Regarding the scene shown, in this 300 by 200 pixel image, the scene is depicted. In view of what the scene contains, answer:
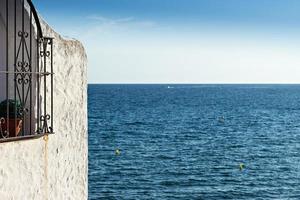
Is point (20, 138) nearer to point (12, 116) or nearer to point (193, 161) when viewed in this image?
point (12, 116)

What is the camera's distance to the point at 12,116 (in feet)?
18.3

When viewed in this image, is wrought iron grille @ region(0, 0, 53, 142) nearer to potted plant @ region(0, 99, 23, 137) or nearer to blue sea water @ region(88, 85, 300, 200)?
potted plant @ region(0, 99, 23, 137)

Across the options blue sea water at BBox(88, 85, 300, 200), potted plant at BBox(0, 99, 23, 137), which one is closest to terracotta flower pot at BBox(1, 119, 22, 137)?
potted plant at BBox(0, 99, 23, 137)

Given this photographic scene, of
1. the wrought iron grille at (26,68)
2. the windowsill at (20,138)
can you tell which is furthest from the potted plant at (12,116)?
the windowsill at (20,138)

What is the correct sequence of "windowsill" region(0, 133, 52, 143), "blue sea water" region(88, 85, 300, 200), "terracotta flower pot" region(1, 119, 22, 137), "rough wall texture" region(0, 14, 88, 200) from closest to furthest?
"windowsill" region(0, 133, 52, 143) < "rough wall texture" region(0, 14, 88, 200) < "terracotta flower pot" region(1, 119, 22, 137) < "blue sea water" region(88, 85, 300, 200)

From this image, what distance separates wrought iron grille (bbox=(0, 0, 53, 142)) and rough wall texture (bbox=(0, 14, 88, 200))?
0.17 metres

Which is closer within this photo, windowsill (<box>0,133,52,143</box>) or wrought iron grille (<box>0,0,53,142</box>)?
windowsill (<box>0,133,52,143</box>)

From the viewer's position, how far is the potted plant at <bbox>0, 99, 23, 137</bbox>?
5391 millimetres

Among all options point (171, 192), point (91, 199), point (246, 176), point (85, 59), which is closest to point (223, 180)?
point (246, 176)

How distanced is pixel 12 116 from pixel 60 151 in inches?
29.9

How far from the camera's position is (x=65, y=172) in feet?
20.4

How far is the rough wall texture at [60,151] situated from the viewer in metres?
5.07

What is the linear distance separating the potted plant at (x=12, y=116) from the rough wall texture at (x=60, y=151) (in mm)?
208

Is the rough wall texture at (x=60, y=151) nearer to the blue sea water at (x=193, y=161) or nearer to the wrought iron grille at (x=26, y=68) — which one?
the wrought iron grille at (x=26, y=68)
